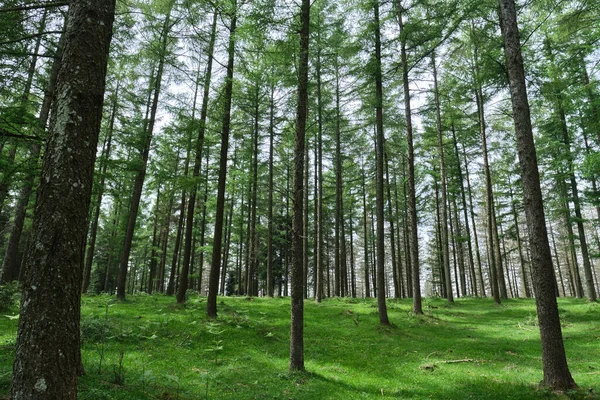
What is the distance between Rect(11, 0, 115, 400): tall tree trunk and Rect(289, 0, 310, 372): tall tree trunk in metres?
5.21

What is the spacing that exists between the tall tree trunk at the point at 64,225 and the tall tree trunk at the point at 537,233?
7.86m

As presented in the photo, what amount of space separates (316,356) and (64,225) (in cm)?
796

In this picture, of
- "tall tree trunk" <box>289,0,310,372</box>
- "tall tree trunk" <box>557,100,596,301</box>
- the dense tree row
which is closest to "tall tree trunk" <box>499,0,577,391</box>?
the dense tree row

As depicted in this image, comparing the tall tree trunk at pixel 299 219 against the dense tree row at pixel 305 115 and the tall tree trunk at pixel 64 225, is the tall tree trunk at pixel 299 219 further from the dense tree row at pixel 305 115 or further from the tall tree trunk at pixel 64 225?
the tall tree trunk at pixel 64 225

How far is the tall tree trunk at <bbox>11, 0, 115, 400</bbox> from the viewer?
2826mm

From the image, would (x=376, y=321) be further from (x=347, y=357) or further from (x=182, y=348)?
(x=182, y=348)

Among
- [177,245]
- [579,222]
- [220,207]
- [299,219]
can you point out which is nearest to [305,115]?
[299,219]

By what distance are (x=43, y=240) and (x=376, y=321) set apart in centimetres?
1278

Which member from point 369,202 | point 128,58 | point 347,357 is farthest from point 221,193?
point 369,202

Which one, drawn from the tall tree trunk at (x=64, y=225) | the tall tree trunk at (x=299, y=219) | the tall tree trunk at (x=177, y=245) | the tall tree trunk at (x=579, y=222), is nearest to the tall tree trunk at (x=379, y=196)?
the tall tree trunk at (x=299, y=219)

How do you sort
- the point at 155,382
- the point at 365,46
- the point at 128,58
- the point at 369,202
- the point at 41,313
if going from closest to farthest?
the point at 41,313 → the point at 155,382 → the point at 128,58 → the point at 365,46 → the point at 369,202

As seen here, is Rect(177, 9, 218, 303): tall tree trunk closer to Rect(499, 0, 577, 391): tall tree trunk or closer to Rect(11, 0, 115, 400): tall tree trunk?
Rect(11, 0, 115, 400): tall tree trunk

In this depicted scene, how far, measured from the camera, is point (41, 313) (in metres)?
2.88

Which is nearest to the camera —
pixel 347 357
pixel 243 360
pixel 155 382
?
pixel 155 382
